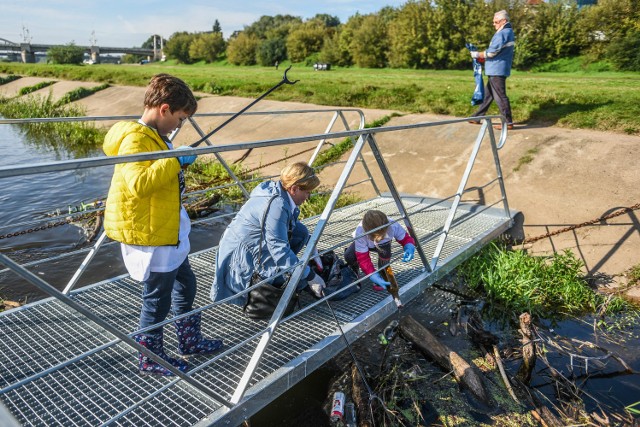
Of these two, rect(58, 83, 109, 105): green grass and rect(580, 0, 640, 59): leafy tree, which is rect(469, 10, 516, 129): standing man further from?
rect(580, 0, 640, 59): leafy tree

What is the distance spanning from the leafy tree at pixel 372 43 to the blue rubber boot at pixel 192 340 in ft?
100

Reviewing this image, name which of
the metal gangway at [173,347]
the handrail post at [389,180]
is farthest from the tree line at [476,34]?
the metal gangway at [173,347]

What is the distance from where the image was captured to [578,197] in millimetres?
5609

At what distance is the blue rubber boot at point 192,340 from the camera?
2770 millimetres

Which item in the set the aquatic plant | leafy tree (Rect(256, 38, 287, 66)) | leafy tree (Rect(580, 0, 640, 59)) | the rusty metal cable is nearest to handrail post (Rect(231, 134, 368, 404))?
the rusty metal cable

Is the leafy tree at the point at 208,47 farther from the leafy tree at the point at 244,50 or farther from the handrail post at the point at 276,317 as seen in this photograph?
the handrail post at the point at 276,317

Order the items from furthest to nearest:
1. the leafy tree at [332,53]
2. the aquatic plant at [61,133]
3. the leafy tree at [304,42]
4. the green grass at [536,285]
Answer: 1. the leafy tree at [304,42]
2. the leafy tree at [332,53]
3. the aquatic plant at [61,133]
4. the green grass at [536,285]

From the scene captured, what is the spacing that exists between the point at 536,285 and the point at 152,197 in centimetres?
365

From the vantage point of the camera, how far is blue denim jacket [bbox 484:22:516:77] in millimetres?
7121

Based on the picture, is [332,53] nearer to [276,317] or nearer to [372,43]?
[372,43]

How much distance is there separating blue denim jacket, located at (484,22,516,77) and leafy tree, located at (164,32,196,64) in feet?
169

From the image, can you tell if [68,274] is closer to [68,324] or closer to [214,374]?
[68,324]

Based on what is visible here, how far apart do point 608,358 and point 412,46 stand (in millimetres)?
26160

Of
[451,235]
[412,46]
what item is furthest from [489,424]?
[412,46]
